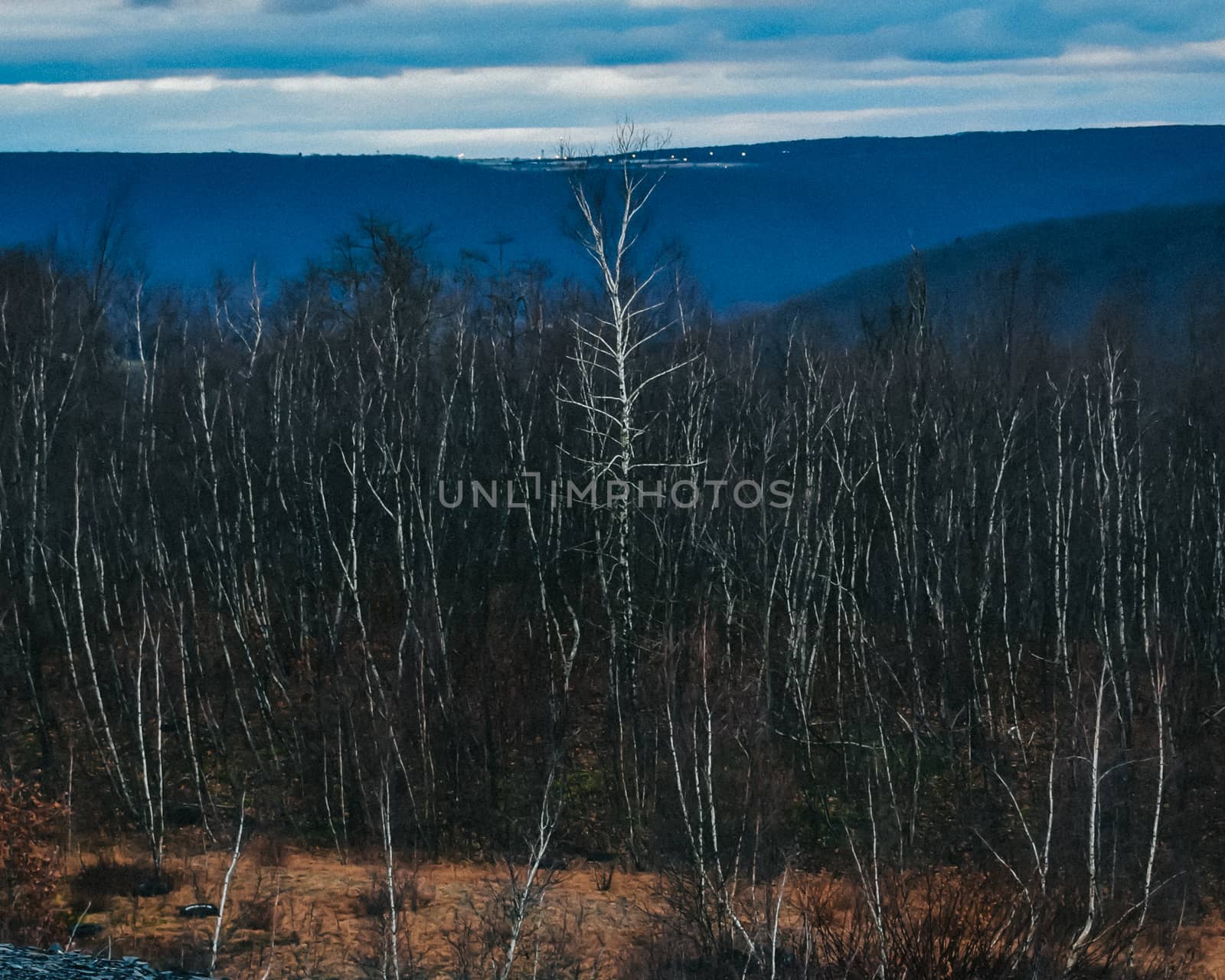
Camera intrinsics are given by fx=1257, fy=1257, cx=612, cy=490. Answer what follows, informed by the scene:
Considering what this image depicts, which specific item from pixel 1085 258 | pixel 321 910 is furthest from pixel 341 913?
pixel 1085 258

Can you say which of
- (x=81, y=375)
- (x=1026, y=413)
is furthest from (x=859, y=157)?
(x=81, y=375)

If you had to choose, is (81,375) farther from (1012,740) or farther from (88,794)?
(1012,740)

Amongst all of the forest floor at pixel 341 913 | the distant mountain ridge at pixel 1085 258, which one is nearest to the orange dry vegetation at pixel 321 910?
the forest floor at pixel 341 913

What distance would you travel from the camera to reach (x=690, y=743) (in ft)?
57.9

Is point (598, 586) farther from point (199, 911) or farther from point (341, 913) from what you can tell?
point (199, 911)

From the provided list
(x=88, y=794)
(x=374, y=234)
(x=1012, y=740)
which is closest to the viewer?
(x=88, y=794)

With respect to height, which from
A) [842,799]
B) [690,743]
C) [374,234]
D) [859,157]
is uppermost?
[859,157]

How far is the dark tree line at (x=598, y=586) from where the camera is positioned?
66.1ft

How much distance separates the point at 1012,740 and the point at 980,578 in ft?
10.9

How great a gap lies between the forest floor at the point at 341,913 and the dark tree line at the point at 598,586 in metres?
0.72

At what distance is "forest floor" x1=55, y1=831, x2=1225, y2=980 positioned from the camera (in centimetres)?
1459

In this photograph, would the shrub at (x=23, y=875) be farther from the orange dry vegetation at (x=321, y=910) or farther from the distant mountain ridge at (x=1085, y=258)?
the distant mountain ridge at (x=1085, y=258)

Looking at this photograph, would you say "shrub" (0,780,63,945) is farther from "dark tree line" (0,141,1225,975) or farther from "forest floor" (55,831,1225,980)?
"dark tree line" (0,141,1225,975)

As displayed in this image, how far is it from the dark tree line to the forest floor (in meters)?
0.72
